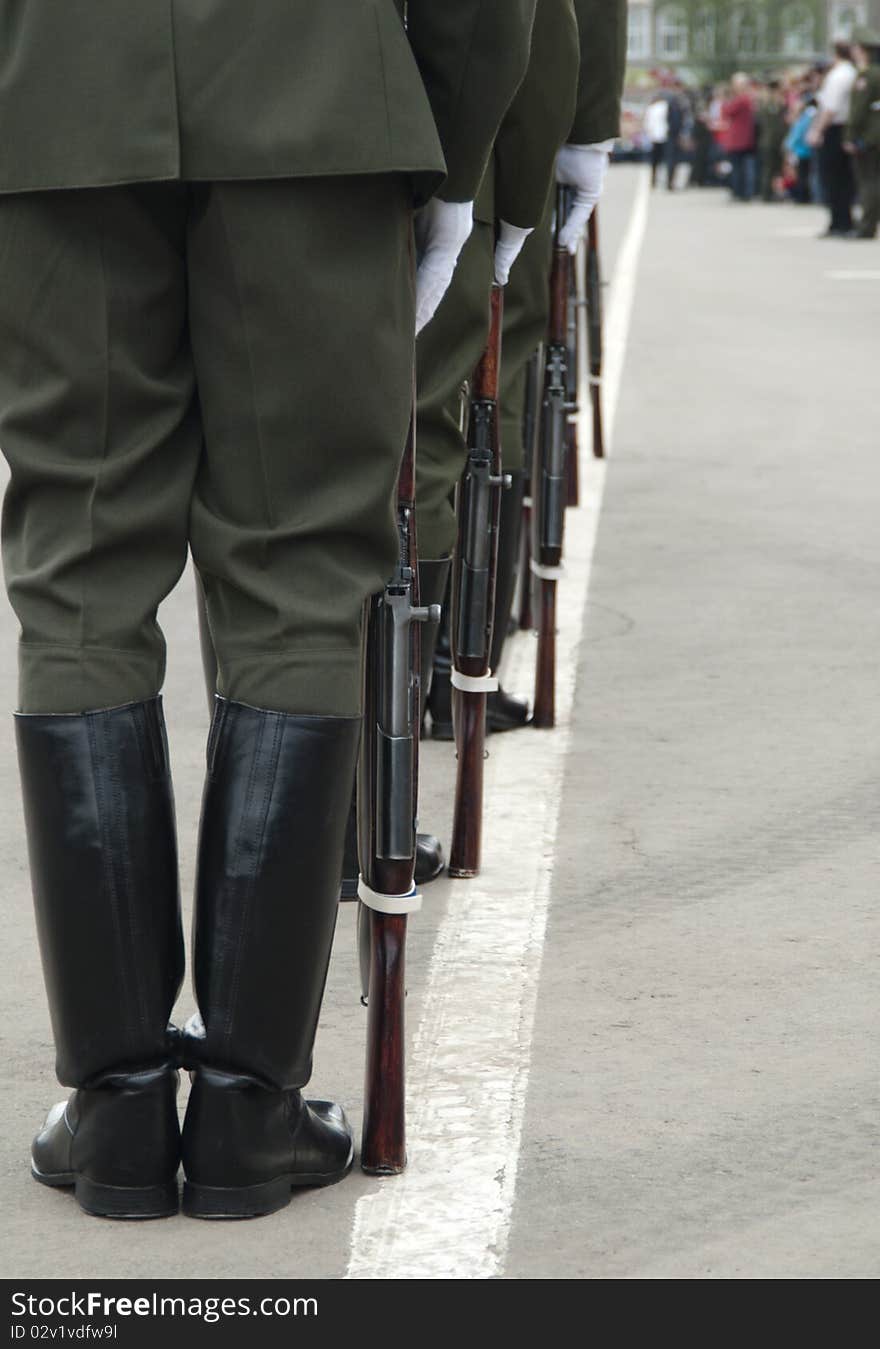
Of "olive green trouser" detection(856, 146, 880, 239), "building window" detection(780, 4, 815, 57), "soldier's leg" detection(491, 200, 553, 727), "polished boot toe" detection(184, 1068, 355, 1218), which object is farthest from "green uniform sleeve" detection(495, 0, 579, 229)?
"building window" detection(780, 4, 815, 57)

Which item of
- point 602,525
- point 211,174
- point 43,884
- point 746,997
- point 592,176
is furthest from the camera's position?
point 602,525

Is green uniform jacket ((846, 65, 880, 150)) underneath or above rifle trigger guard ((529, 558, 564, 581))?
underneath

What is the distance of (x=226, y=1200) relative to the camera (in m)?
2.39

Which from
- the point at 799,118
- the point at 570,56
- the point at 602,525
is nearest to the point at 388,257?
the point at 570,56

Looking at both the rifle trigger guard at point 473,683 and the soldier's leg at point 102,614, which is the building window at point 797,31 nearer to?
the rifle trigger guard at point 473,683

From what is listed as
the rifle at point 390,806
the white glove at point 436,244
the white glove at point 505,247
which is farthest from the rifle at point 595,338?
the rifle at point 390,806

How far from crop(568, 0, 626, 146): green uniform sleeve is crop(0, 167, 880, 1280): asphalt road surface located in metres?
1.15

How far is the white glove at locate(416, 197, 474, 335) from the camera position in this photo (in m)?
2.41

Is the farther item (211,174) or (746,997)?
(746,997)

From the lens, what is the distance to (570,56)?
3.64m

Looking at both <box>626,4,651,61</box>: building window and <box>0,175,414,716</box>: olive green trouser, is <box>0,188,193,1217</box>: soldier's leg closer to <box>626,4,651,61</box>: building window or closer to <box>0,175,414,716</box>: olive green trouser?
<box>0,175,414,716</box>: olive green trouser

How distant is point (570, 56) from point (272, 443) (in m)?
1.59

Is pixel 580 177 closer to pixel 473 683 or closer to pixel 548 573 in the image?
pixel 548 573

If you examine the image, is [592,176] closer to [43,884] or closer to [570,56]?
[570,56]
